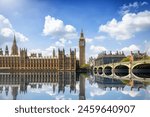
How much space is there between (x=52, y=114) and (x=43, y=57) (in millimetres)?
13901

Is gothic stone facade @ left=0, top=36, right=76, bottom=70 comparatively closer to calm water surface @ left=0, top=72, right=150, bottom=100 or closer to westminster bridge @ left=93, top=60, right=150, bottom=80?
westminster bridge @ left=93, top=60, right=150, bottom=80

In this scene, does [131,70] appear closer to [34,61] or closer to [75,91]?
[75,91]

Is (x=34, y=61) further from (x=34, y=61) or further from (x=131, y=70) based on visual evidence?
(x=131, y=70)

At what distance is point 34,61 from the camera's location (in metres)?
15.1

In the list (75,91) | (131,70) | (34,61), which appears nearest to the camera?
(75,91)

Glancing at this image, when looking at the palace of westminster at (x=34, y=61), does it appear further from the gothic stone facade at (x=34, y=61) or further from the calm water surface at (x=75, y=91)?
the calm water surface at (x=75, y=91)

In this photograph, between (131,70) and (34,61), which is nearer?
(131,70)

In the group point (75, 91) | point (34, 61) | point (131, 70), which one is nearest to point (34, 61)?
point (34, 61)

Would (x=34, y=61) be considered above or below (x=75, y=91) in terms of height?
above

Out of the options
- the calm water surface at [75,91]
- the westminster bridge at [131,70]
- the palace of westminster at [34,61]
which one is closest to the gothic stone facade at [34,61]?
the palace of westminster at [34,61]

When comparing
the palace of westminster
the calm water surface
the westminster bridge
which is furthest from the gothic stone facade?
the calm water surface

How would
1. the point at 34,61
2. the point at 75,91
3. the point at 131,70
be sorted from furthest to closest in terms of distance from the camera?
the point at 34,61 < the point at 131,70 < the point at 75,91

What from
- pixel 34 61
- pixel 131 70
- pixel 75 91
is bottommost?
pixel 75 91

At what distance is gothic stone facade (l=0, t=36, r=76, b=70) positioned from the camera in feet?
48.0
